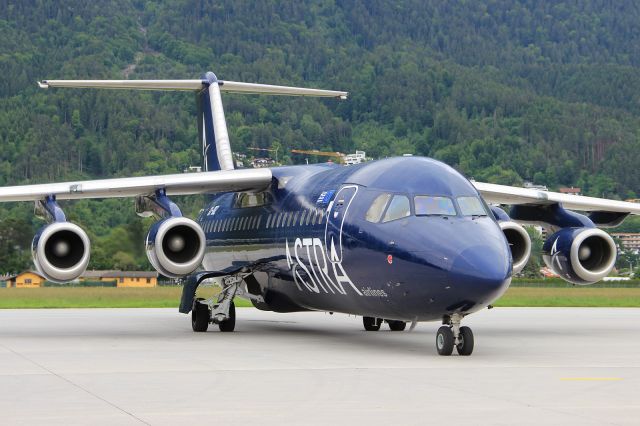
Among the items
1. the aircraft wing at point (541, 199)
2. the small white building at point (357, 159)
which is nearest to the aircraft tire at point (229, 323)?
the small white building at point (357, 159)

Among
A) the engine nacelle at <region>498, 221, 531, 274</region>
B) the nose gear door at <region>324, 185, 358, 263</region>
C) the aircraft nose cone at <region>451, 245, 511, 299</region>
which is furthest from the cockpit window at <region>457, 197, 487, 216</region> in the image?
the engine nacelle at <region>498, 221, 531, 274</region>

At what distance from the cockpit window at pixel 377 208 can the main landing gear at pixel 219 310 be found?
5.33m

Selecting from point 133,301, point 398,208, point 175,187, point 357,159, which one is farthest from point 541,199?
point 133,301

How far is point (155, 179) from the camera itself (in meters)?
20.9

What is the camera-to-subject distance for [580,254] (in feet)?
69.1

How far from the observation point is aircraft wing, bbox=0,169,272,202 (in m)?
20.5

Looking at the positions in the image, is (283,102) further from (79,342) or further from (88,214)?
(79,342)

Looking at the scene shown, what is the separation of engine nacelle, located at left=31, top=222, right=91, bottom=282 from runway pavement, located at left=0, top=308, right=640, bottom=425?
112 centimetres

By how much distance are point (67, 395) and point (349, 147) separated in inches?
5950

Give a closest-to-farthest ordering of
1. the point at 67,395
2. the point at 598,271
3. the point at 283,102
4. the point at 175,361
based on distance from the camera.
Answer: the point at 67,395 < the point at 175,361 < the point at 598,271 < the point at 283,102

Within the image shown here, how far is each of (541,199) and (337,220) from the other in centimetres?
568

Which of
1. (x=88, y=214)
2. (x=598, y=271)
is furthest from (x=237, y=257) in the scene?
(x=88, y=214)

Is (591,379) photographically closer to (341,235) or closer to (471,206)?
(471,206)

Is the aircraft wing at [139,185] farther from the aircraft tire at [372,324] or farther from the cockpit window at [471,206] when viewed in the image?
the cockpit window at [471,206]
